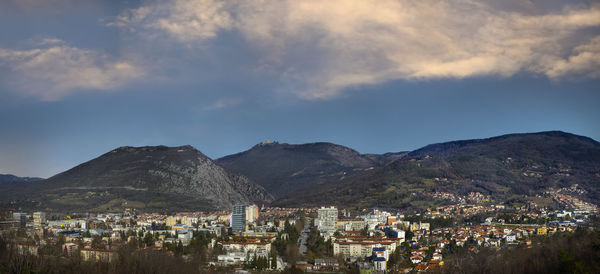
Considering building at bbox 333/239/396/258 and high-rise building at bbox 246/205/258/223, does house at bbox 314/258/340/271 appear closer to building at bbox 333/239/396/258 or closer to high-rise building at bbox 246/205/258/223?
building at bbox 333/239/396/258

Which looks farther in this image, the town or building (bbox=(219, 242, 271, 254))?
building (bbox=(219, 242, 271, 254))

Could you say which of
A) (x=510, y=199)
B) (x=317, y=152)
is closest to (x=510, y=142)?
(x=510, y=199)

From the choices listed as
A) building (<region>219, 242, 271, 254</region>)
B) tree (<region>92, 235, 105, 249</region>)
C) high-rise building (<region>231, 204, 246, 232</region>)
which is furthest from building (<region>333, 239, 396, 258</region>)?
high-rise building (<region>231, 204, 246, 232</region>)

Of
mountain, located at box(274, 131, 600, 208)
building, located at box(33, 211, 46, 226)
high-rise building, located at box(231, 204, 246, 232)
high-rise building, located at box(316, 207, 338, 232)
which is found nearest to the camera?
high-rise building, located at box(316, 207, 338, 232)

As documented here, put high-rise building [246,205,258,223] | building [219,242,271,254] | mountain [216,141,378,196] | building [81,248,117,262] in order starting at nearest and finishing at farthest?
building [81,248,117,262]
building [219,242,271,254]
high-rise building [246,205,258,223]
mountain [216,141,378,196]

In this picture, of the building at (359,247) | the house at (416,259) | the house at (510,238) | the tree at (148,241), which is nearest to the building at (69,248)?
the tree at (148,241)

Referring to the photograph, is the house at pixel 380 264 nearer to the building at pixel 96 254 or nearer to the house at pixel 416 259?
the house at pixel 416 259

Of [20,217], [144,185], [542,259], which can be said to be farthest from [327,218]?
[144,185]
